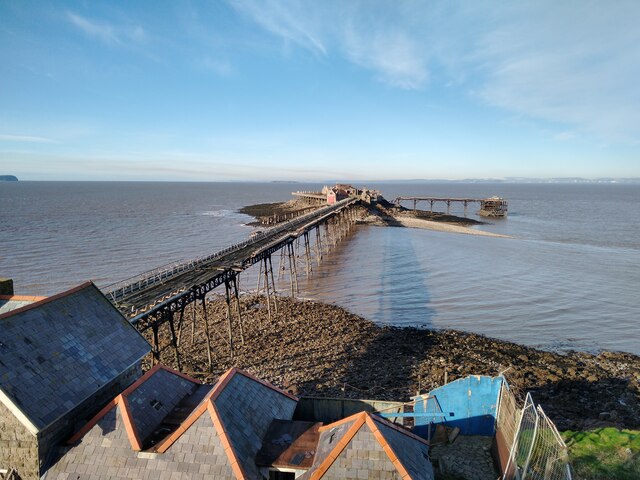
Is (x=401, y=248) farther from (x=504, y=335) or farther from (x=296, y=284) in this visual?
(x=504, y=335)

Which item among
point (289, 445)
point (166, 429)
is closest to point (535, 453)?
point (289, 445)

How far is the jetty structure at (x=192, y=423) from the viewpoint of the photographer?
959cm

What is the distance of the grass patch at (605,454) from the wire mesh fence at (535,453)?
174 cm

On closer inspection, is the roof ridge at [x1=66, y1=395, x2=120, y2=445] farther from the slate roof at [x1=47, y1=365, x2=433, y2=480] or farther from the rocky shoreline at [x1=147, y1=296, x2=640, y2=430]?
the rocky shoreline at [x1=147, y1=296, x2=640, y2=430]

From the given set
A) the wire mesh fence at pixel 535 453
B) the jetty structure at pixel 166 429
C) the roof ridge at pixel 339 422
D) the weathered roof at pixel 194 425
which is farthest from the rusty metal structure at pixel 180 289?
the wire mesh fence at pixel 535 453

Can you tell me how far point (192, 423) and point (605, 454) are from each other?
1284 centimetres

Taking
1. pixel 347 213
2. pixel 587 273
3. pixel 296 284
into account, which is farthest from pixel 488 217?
pixel 296 284

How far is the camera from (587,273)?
4216cm

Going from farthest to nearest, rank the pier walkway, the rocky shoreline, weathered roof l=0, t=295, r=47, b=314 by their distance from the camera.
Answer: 1. the rocky shoreline
2. the pier walkway
3. weathered roof l=0, t=295, r=47, b=314

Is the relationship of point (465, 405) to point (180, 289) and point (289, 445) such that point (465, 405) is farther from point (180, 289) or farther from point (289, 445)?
point (180, 289)

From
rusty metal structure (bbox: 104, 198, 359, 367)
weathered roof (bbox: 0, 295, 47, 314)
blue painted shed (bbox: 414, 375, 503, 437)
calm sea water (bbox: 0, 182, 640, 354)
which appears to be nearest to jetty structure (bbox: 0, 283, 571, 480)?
blue painted shed (bbox: 414, 375, 503, 437)

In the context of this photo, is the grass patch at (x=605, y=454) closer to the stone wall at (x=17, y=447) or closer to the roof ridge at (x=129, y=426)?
the roof ridge at (x=129, y=426)

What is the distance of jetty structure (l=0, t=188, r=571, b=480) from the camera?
9586 millimetres

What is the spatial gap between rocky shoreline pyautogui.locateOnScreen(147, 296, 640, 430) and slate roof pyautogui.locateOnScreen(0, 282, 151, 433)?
26.2 feet
